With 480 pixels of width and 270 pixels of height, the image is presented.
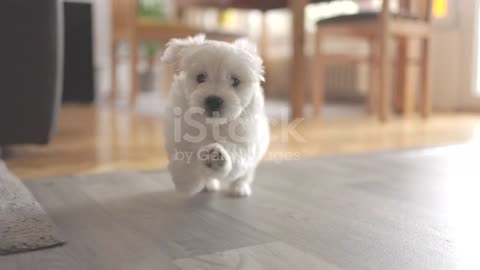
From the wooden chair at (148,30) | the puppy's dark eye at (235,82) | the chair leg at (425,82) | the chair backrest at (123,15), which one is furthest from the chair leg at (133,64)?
the puppy's dark eye at (235,82)

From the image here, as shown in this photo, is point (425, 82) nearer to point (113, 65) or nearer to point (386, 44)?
point (386, 44)

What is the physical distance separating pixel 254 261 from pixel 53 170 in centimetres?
95

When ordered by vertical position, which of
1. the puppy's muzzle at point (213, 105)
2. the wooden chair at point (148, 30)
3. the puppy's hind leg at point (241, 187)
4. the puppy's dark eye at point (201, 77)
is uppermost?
the wooden chair at point (148, 30)

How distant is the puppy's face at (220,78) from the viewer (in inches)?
43.4

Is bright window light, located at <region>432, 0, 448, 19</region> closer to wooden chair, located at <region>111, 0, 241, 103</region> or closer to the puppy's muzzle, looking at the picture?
wooden chair, located at <region>111, 0, 241, 103</region>

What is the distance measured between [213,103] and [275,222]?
0.28 meters

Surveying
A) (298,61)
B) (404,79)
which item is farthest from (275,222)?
(404,79)

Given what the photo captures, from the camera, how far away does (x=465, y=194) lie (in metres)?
1.28

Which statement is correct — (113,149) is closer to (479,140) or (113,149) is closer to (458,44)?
(479,140)

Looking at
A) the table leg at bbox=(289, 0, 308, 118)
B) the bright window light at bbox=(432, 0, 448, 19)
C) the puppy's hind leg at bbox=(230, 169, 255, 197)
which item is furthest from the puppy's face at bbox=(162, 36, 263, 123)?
the bright window light at bbox=(432, 0, 448, 19)

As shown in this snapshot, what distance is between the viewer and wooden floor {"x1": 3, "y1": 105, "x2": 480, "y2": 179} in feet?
5.49

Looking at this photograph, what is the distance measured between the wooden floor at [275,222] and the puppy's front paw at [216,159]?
101mm

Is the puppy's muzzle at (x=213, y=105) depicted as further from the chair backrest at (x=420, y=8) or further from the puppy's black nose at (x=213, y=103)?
the chair backrest at (x=420, y=8)

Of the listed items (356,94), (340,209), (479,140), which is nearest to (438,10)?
(356,94)
